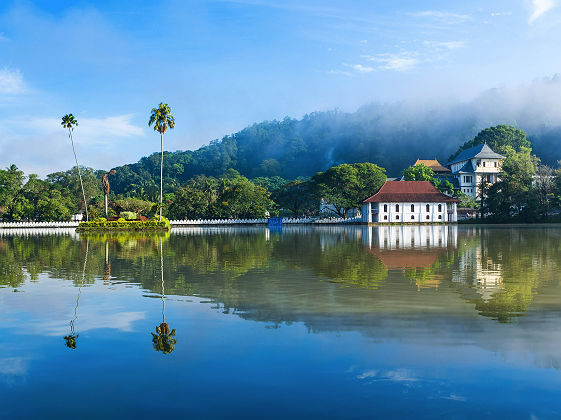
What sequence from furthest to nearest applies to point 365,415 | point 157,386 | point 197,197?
point 197,197
point 157,386
point 365,415

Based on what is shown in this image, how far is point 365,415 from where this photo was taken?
5.07 meters

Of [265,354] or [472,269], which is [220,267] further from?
[265,354]

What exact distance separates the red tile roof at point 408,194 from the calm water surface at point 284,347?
59.1 m

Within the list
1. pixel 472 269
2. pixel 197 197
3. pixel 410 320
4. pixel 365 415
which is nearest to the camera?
pixel 365 415

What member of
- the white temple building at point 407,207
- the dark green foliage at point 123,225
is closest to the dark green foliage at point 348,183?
the white temple building at point 407,207

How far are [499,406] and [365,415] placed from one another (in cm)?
147

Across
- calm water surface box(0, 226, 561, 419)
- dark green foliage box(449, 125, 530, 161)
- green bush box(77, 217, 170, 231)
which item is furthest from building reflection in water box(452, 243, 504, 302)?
dark green foliage box(449, 125, 530, 161)

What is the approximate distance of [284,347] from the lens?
731cm

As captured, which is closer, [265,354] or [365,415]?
[365,415]

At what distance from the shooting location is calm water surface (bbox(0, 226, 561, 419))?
5395 mm

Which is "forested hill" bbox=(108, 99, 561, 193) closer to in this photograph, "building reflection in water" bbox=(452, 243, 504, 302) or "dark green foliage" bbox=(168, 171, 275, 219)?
"dark green foliage" bbox=(168, 171, 275, 219)

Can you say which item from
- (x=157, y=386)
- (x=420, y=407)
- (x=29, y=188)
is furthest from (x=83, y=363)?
(x=29, y=188)

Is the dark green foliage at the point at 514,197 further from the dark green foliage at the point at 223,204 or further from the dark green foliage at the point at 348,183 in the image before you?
the dark green foliage at the point at 223,204

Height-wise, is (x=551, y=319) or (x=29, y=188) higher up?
(x=29, y=188)
